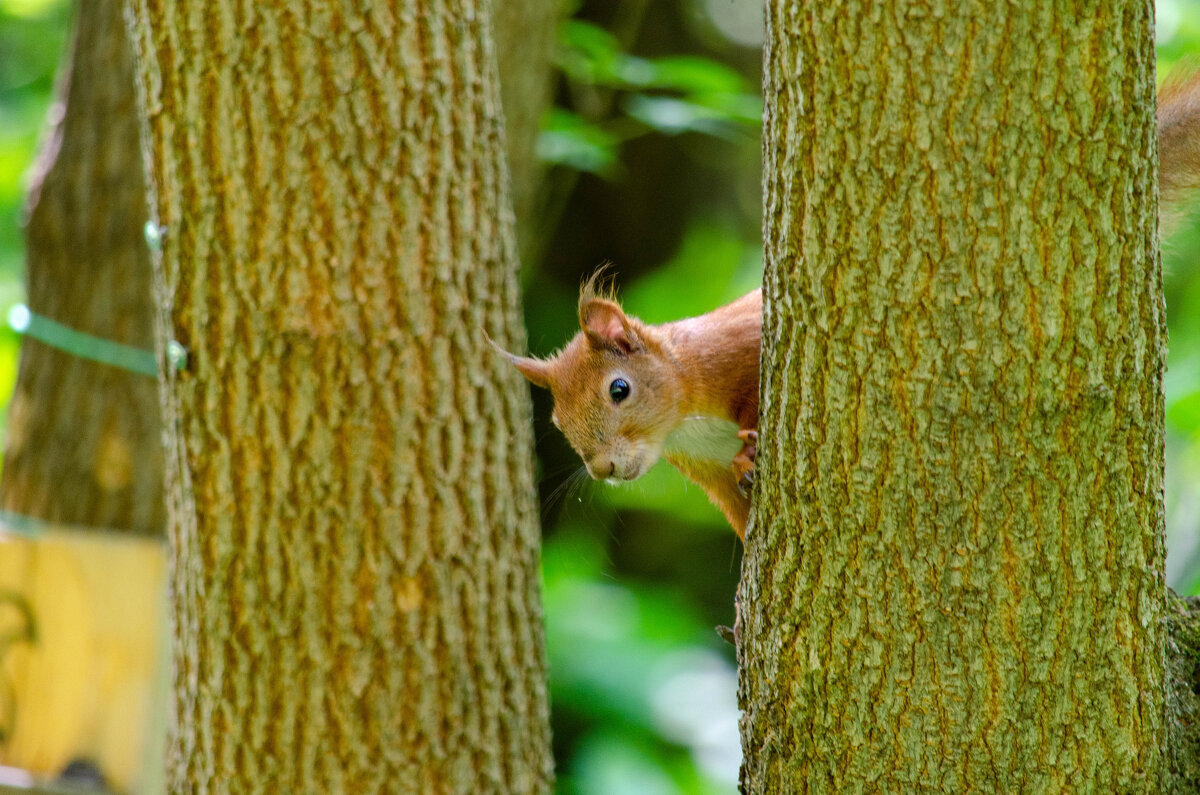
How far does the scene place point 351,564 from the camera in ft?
6.82

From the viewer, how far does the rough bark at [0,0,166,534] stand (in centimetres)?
325

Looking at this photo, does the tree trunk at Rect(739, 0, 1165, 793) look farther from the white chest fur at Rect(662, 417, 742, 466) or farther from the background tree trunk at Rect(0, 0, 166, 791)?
the background tree trunk at Rect(0, 0, 166, 791)

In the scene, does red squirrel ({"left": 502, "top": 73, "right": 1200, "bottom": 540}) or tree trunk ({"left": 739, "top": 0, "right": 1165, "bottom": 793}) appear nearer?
tree trunk ({"left": 739, "top": 0, "right": 1165, "bottom": 793})

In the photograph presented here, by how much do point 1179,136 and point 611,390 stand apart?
39.9 inches

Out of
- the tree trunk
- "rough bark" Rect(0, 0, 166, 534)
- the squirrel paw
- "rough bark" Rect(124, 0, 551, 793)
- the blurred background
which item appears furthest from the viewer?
the blurred background

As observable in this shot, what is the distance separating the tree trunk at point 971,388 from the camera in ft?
4.09

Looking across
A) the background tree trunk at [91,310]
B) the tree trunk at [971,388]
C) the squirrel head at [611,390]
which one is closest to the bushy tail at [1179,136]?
the tree trunk at [971,388]

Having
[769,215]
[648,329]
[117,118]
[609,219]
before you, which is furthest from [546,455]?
[769,215]

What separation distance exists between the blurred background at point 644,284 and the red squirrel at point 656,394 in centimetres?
27

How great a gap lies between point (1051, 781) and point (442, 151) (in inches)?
58.0

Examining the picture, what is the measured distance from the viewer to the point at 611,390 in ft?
6.87

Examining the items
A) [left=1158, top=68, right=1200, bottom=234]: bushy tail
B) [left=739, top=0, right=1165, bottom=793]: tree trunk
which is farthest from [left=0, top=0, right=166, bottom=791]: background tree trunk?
[left=1158, top=68, right=1200, bottom=234]: bushy tail

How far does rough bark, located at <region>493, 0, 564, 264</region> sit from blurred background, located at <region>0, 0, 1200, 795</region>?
17 centimetres

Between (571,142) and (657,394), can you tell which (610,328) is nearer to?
(657,394)
